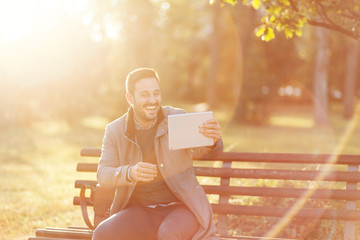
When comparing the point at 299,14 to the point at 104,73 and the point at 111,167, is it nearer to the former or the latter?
the point at 111,167

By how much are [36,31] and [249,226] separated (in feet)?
81.1

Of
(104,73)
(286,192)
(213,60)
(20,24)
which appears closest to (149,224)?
(286,192)

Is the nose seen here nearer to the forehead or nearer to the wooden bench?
the forehead

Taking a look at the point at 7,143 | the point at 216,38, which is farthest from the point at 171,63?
the point at 7,143

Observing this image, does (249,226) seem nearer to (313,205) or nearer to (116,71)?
(313,205)

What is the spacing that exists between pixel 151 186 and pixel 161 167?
24 cm

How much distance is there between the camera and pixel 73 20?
95.2ft

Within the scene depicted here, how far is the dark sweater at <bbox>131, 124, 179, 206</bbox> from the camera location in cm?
468

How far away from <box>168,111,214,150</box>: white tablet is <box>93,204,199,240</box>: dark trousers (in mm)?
625

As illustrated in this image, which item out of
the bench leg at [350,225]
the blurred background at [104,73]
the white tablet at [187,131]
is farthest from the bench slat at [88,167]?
the blurred background at [104,73]

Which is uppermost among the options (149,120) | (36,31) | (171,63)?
(171,63)

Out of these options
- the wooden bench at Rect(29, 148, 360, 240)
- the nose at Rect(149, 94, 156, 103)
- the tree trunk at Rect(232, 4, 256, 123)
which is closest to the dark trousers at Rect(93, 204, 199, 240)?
the wooden bench at Rect(29, 148, 360, 240)

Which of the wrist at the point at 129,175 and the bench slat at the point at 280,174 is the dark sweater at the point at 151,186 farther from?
the bench slat at the point at 280,174

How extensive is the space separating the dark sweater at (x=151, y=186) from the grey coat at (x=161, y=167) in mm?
73
